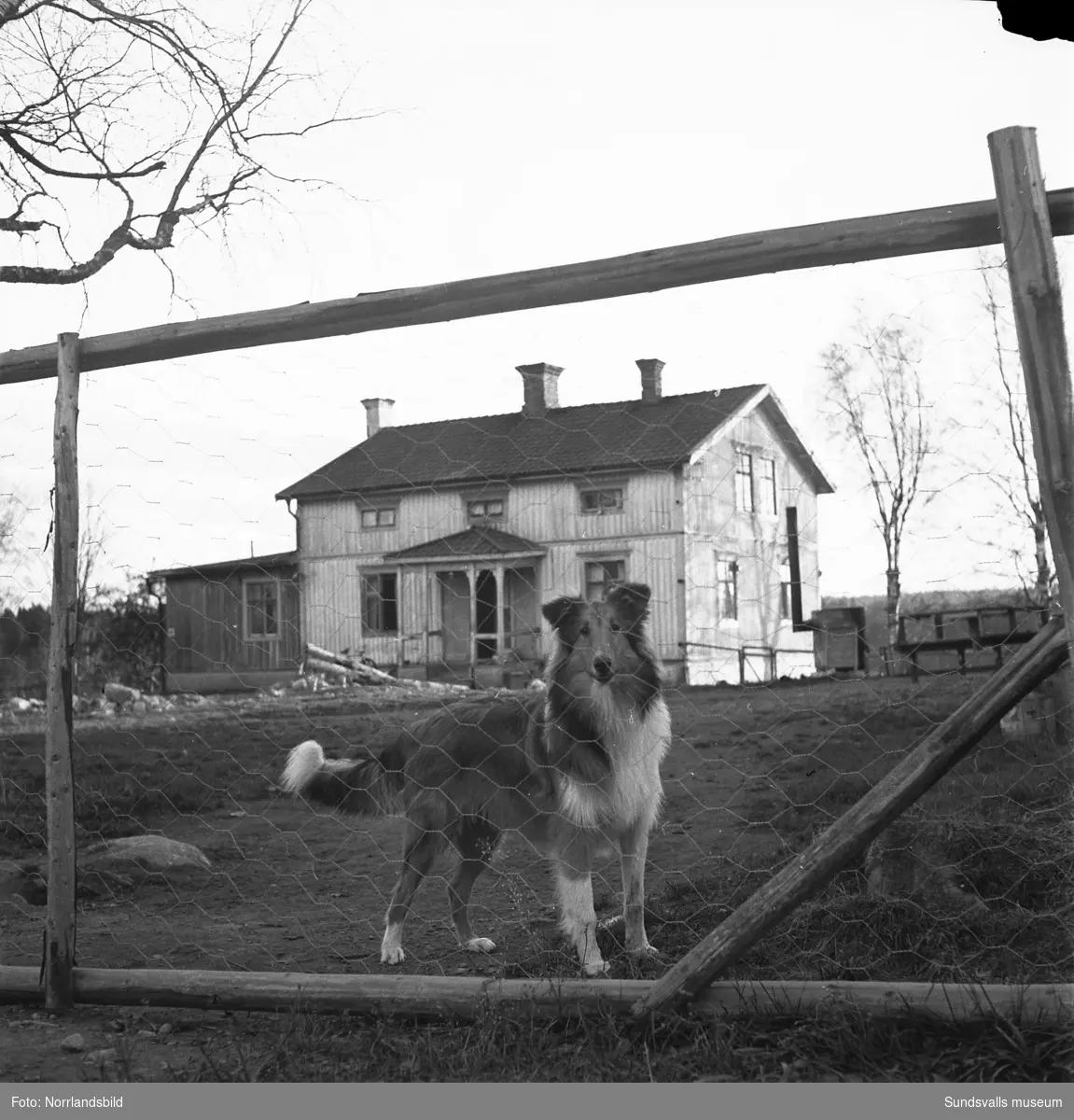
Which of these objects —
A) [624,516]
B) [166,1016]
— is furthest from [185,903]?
[624,516]

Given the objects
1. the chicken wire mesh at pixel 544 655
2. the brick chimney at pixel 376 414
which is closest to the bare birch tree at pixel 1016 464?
the chicken wire mesh at pixel 544 655

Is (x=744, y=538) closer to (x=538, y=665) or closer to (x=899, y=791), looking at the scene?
(x=538, y=665)

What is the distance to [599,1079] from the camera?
2680mm

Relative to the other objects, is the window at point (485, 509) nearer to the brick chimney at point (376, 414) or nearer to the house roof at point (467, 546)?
the house roof at point (467, 546)

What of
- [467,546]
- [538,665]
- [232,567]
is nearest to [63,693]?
[232,567]

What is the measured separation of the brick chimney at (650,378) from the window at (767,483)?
1.48 feet

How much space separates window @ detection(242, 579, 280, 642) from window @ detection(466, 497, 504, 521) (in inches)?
35.1

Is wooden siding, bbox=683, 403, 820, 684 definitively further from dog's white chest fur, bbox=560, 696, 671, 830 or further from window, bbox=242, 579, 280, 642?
window, bbox=242, 579, 280, 642

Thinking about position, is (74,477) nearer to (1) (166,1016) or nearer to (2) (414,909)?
(1) (166,1016)

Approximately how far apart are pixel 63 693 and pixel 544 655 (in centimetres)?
166

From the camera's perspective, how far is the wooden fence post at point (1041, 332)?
2.72 m

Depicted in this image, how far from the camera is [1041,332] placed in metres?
2.75

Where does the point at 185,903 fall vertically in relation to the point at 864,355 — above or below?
below
